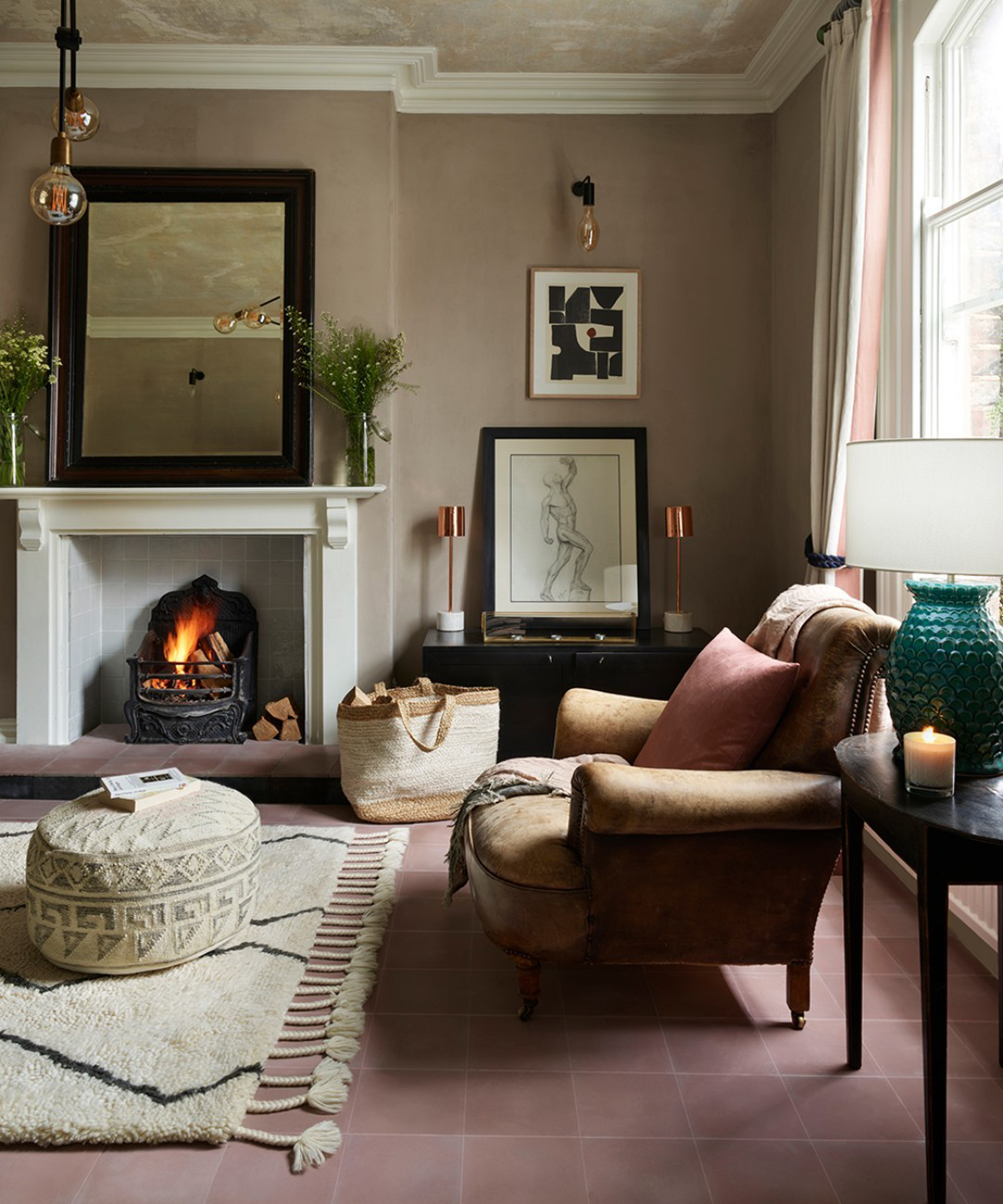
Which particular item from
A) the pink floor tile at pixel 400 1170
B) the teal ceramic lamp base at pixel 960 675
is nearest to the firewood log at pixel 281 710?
the pink floor tile at pixel 400 1170

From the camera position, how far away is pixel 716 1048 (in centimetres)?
208

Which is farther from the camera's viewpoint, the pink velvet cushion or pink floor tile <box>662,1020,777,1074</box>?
the pink velvet cushion

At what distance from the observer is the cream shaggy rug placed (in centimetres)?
178

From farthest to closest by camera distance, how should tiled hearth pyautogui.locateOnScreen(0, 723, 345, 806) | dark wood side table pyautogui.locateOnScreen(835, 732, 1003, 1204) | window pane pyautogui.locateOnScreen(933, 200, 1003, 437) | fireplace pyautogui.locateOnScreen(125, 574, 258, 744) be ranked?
fireplace pyautogui.locateOnScreen(125, 574, 258, 744) < tiled hearth pyautogui.locateOnScreen(0, 723, 345, 806) < window pane pyautogui.locateOnScreen(933, 200, 1003, 437) < dark wood side table pyautogui.locateOnScreen(835, 732, 1003, 1204)

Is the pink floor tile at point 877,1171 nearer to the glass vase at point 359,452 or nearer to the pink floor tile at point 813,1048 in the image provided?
the pink floor tile at point 813,1048

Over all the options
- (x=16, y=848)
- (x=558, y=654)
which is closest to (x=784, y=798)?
(x=558, y=654)

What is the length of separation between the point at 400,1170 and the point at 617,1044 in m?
0.60

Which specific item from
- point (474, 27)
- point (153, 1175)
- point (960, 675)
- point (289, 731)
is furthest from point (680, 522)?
point (153, 1175)

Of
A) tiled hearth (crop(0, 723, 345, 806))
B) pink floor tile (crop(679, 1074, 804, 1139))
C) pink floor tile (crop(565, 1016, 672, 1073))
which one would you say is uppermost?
tiled hearth (crop(0, 723, 345, 806))

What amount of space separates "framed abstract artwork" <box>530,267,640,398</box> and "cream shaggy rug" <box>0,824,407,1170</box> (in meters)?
2.51

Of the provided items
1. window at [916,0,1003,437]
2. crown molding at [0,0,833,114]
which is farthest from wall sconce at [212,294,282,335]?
window at [916,0,1003,437]

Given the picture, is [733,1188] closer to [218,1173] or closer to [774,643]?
[218,1173]

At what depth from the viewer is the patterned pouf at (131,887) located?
7.38 ft

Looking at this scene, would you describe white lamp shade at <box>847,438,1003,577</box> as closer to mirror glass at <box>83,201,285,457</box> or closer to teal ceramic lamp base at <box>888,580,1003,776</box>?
teal ceramic lamp base at <box>888,580,1003,776</box>
